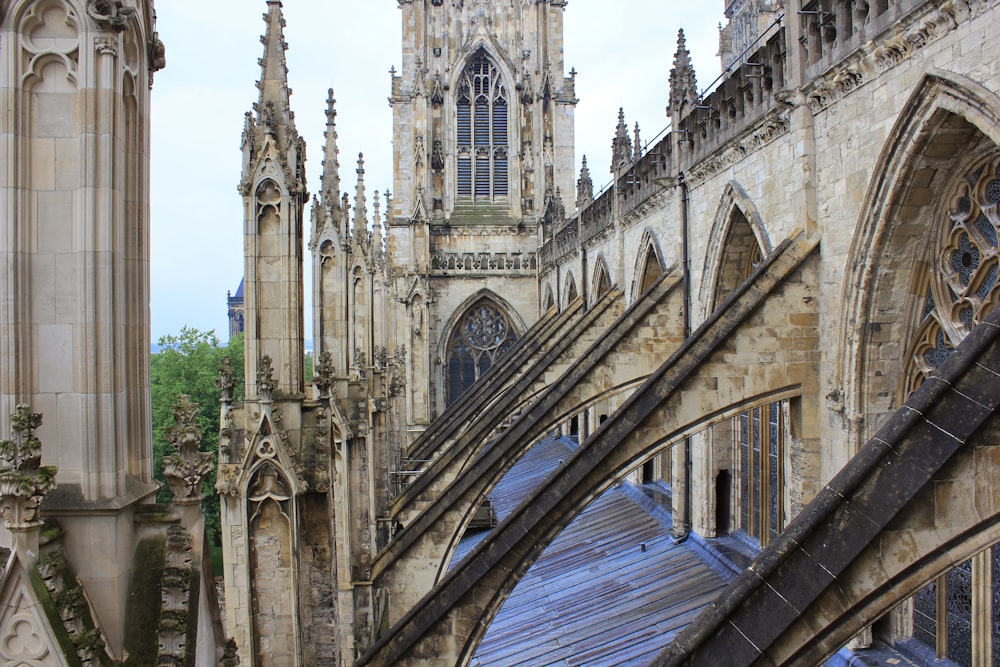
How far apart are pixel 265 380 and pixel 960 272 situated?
225 inches

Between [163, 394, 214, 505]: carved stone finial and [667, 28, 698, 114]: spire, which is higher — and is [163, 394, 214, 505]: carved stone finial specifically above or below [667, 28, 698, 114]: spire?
below

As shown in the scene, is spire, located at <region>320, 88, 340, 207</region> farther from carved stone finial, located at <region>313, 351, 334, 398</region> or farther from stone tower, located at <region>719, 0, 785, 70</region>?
stone tower, located at <region>719, 0, 785, 70</region>

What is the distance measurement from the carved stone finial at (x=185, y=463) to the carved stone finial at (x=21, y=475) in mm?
549

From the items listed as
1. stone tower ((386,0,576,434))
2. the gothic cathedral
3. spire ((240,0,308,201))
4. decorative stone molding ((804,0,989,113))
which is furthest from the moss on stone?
stone tower ((386,0,576,434))

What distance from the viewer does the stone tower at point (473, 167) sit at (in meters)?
29.6

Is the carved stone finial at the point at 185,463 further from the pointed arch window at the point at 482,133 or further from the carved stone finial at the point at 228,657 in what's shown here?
the pointed arch window at the point at 482,133

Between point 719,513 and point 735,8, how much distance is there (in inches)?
829

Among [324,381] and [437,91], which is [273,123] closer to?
[324,381]

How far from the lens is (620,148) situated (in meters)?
16.3

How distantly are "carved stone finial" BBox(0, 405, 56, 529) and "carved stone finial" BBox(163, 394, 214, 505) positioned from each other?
21.6 inches

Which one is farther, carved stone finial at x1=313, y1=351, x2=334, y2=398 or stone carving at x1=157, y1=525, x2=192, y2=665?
carved stone finial at x1=313, y1=351, x2=334, y2=398

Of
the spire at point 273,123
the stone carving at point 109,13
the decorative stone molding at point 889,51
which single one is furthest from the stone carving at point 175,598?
the decorative stone molding at point 889,51

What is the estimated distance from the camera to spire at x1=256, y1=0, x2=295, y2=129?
7977mm

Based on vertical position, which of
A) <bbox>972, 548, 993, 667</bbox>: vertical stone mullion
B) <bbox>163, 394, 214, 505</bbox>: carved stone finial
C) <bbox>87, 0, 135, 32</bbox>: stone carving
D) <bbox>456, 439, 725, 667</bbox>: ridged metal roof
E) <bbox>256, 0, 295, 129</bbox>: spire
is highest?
<bbox>256, 0, 295, 129</bbox>: spire
